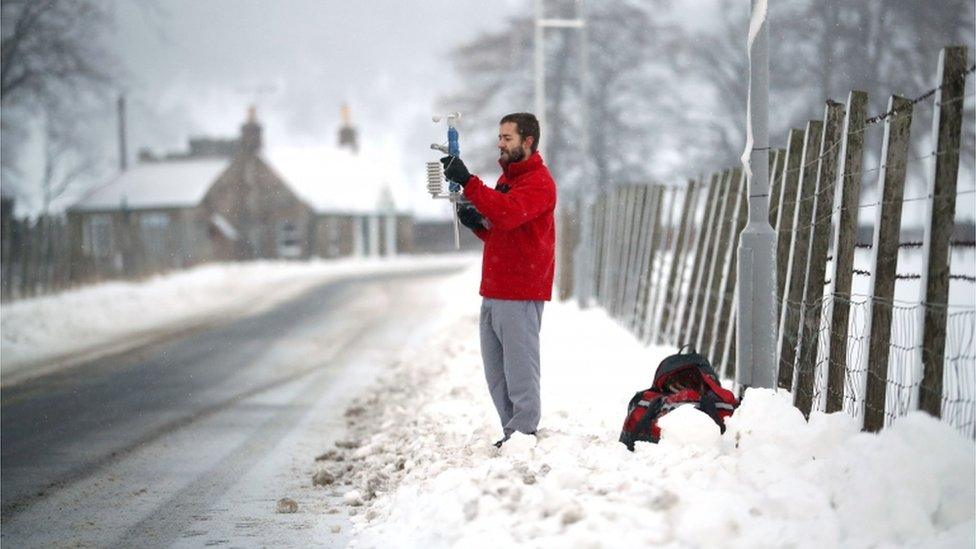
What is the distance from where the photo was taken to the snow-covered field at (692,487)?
4078 mm

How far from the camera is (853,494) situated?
425 cm

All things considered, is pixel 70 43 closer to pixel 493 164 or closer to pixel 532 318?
pixel 493 164

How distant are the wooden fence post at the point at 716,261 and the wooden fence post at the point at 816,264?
9.37 ft

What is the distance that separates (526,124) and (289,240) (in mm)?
50795

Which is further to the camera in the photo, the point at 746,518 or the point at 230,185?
the point at 230,185

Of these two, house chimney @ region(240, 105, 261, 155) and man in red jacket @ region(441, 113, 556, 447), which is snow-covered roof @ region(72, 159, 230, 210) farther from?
man in red jacket @ region(441, 113, 556, 447)

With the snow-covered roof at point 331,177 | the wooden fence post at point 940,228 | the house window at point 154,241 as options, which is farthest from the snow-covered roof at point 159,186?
the wooden fence post at point 940,228

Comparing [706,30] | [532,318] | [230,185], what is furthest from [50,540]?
[230,185]

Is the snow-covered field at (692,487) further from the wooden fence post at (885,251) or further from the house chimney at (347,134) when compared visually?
the house chimney at (347,134)

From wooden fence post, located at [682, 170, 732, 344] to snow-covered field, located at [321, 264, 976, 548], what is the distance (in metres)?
3.77

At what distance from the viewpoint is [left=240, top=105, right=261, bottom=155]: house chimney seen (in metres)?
55.8

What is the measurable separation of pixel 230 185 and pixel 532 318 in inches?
1999

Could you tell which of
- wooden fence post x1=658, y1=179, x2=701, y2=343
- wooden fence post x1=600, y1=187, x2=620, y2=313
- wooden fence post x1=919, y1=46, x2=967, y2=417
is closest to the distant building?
wooden fence post x1=600, y1=187, x2=620, y2=313

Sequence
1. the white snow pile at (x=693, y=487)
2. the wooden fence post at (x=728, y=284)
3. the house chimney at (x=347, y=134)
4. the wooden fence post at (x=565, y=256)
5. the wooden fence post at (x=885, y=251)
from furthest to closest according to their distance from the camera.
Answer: the house chimney at (x=347, y=134), the wooden fence post at (x=565, y=256), the wooden fence post at (x=728, y=284), the wooden fence post at (x=885, y=251), the white snow pile at (x=693, y=487)
